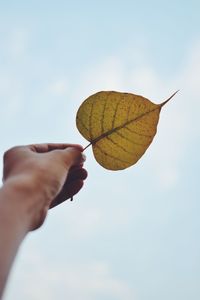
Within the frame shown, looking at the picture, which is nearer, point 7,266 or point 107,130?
point 7,266

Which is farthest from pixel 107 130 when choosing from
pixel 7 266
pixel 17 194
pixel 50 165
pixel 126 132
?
pixel 7 266

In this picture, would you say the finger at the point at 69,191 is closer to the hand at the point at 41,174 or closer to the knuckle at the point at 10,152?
the hand at the point at 41,174

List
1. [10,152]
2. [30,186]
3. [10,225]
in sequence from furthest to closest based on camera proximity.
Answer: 1. [10,152]
2. [30,186]
3. [10,225]

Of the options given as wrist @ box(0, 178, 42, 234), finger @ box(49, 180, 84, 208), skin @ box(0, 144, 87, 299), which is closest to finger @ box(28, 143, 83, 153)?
skin @ box(0, 144, 87, 299)

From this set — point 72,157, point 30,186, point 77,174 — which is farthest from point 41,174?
point 77,174

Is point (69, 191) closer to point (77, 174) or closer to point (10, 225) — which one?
point (77, 174)

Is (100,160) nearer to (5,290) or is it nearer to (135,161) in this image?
(135,161)

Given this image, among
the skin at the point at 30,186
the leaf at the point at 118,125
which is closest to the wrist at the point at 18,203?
the skin at the point at 30,186
